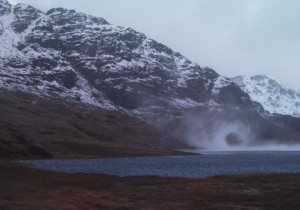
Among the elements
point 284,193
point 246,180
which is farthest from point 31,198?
point 246,180

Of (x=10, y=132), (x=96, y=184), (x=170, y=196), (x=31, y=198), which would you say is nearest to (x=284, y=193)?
(x=170, y=196)

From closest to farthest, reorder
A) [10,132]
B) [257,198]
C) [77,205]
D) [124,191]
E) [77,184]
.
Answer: [77,205], [257,198], [124,191], [77,184], [10,132]

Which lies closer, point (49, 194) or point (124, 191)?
point (49, 194)

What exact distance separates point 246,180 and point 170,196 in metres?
27.9

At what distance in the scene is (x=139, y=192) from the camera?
7712 cm

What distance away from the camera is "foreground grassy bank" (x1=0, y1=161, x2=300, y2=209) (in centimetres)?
5988

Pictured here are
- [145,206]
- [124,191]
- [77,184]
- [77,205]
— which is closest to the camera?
[77,205]

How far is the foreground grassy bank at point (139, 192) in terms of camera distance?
59875 mm

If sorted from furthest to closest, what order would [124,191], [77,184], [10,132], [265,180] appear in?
[10,132]
[265,180]
[77,184]
[124,191]

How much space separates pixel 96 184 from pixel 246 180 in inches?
1117

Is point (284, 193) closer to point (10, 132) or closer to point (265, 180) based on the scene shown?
point (265, 180)

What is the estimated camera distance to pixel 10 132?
167500mm

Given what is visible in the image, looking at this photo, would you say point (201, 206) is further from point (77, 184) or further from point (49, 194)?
point (77, 184)

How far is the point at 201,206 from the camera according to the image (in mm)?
62625
